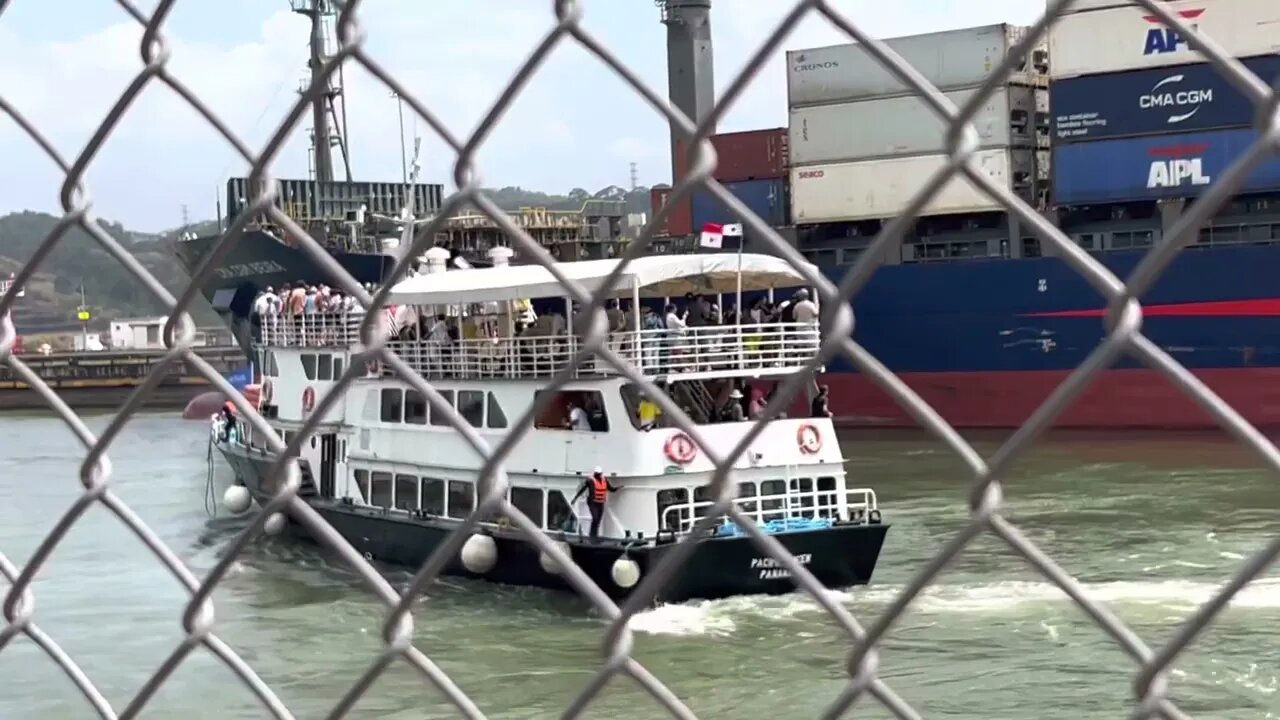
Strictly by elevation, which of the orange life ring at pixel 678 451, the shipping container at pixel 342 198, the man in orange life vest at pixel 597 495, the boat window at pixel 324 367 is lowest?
the man in orange life vest at pixel 597 495

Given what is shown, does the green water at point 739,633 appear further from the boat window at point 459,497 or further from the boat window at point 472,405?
the boat window at point 472,405

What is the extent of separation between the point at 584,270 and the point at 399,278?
376 inches

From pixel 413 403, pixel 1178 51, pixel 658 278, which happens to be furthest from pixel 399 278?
pixel 1178 51

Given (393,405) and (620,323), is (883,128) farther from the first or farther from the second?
(620,323)

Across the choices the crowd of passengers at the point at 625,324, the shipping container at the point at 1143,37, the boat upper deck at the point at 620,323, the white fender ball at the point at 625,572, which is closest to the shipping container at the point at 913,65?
the shipping container at the point at 1143,37

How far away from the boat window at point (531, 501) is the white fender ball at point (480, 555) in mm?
387

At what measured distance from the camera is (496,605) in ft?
37.4

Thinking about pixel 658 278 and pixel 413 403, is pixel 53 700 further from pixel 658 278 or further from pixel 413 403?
pixel 658 278

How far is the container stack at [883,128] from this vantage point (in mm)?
26062

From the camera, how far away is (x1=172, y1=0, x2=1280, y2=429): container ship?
→ 74.1 ft

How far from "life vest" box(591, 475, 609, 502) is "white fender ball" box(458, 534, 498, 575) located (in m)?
1.27

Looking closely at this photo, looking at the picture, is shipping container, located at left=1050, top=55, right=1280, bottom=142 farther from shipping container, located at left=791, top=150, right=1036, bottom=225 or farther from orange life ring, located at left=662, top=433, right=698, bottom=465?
orange life ring, located at left=662, top=433, right=698, bottom=465

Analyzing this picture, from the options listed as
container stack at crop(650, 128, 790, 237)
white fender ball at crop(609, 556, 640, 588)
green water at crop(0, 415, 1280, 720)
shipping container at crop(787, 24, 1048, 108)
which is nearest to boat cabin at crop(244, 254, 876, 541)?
white fender ball at crop(609, 556, 640, 588)

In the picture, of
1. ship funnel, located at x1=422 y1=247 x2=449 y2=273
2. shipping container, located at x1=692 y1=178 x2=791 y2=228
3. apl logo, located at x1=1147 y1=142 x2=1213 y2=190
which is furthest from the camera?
shipping container, located at x1=692 y1=178 x2=791 y2=228
